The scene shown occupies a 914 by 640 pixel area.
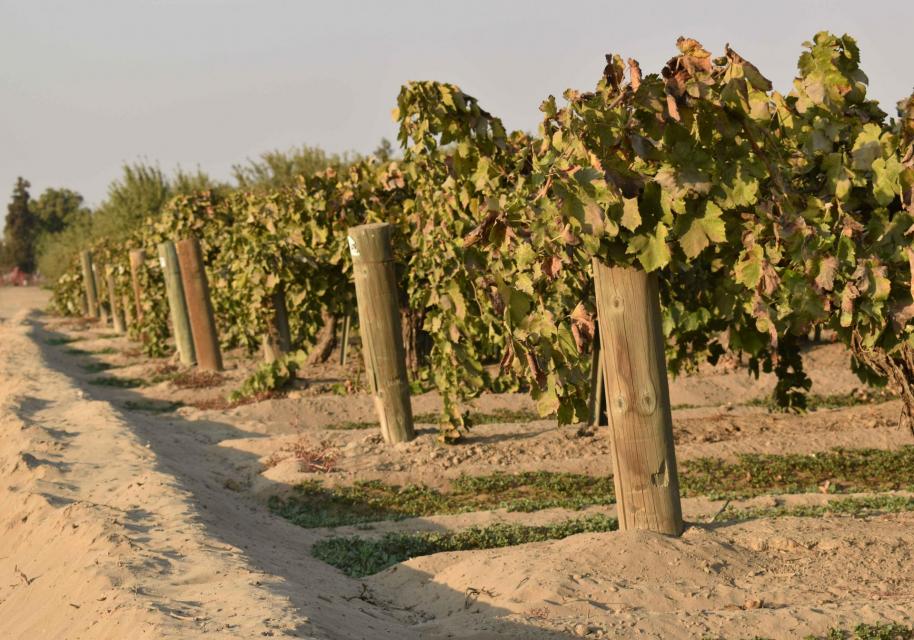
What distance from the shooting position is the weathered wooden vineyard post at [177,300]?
53.4ft

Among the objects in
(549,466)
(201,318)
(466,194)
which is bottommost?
(549,466)

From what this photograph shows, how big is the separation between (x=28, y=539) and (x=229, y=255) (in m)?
8.86

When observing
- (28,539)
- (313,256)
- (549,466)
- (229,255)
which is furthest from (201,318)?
(28,539)

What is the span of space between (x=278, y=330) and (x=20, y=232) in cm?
6952

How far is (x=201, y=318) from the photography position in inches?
595

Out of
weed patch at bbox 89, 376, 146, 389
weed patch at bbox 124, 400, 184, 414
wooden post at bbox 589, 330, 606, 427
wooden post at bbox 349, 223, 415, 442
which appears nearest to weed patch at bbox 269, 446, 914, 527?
wooden post at bbox 349, 223, 415, 442

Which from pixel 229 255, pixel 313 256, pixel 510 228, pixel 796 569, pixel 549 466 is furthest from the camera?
pixel 229 255

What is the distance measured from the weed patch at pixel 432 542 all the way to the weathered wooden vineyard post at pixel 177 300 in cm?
1054

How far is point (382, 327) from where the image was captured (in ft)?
28.5

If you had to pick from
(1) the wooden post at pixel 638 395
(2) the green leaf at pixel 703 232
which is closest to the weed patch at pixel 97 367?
(1) the wooden post at pixel 638 395

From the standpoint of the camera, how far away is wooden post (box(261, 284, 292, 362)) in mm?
13641

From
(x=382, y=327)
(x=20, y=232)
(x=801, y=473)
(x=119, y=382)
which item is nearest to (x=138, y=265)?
(x=119, y=382)

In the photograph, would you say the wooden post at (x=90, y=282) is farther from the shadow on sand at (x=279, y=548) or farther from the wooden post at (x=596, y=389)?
the wooden post at (x=596, y=389)

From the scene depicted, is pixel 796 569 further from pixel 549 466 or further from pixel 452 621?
pixel 549 466
